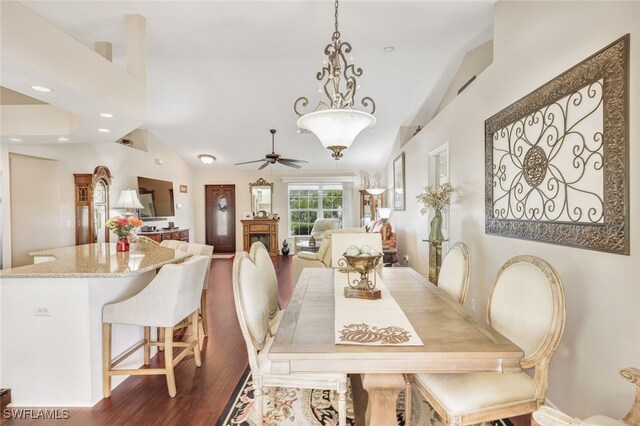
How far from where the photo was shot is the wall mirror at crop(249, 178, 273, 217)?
360 inches

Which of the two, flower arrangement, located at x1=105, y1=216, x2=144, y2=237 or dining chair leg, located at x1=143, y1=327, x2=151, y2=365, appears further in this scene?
flower arrangement, located at x1=105, y1=216, x2=144, y2=237

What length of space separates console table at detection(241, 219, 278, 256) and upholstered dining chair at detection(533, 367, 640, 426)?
799cm

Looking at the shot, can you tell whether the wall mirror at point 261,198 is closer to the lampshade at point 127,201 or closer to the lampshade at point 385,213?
the lampshade at point 385,213

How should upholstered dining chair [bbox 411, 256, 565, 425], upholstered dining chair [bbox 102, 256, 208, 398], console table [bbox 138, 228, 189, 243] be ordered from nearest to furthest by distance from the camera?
upholstered dining chair [bbox 411, 256, 565, 425] → upholstered dining chair [bbox 102, 256, 208, 398] → console table [bbox 138, 228, 189, 243]

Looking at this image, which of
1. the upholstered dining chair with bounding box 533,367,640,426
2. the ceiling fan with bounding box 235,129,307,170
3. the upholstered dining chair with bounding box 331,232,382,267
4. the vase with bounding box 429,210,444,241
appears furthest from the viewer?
the ceiling fan with bounding box 235,129,307,170

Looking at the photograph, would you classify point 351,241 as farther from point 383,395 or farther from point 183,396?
point 183,396

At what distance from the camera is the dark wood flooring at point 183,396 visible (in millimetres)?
2021

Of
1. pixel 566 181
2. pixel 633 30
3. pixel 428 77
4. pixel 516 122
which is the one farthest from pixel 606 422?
pixel 428 77

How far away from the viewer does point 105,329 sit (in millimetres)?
2283

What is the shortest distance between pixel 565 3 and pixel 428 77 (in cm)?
281

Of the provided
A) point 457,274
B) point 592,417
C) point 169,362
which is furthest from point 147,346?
point 592,417

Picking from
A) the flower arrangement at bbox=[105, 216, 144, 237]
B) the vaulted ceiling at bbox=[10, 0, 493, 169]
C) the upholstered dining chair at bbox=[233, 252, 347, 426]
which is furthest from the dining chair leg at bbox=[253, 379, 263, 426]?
the vaulted ceiling at bbox=[10, 0, 493, 169]

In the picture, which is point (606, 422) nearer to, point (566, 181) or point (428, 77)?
point (566, 181)

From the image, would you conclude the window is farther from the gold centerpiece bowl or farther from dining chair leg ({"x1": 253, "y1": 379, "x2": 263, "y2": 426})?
dining chair leg ({"x1": 253, "y1": 379, "x2": 263, "y2": 426})
